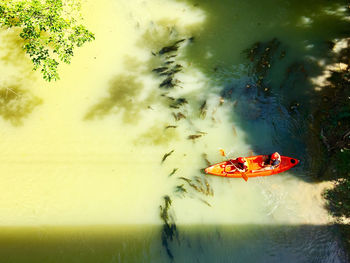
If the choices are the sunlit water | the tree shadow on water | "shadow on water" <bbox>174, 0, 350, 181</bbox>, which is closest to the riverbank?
"shadow on water" <bbox>174, 0, 350, 181</bbox>

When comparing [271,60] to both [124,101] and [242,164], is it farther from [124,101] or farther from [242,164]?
[124,101]

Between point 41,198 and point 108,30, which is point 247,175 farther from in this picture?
point 108,30

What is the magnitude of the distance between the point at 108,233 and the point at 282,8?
11.5 meters

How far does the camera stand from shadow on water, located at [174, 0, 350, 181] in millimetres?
9547

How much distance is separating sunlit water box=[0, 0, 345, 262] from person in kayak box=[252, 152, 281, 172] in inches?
21.4

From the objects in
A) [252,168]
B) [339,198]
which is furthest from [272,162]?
[339,198]

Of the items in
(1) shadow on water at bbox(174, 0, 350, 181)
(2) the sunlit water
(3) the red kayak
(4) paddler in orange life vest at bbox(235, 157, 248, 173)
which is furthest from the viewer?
(1) shadow on water at bbox(174, 0, 350, 181)

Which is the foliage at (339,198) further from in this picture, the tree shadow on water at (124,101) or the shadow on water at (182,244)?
the tree shadow on water at (124,101)

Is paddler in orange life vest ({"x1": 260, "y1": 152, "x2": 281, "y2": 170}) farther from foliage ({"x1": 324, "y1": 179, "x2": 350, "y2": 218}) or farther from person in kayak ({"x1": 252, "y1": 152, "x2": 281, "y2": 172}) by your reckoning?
foliage ({"x1": 324, "y1": 179, "x2": 350, "y2": 218})

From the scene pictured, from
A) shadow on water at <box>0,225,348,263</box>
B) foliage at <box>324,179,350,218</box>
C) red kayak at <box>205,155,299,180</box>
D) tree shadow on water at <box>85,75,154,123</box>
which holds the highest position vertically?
tree shadow on water at <box>85,75,154,123</box>

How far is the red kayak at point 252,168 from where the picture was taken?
8.50 m

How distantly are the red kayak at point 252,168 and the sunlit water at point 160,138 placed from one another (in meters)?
0.36

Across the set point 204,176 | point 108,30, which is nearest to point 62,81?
point 108,30

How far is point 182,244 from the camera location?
8.01 meters
